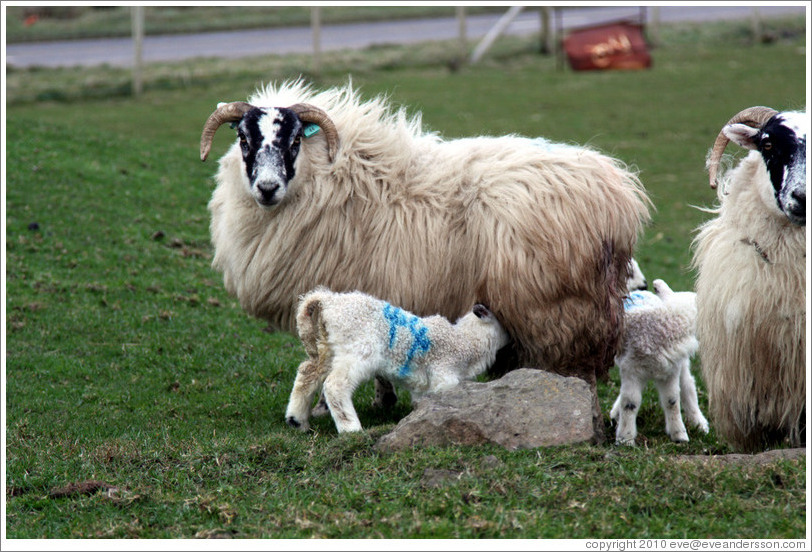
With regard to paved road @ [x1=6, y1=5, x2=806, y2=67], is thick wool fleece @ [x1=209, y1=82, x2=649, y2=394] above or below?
below

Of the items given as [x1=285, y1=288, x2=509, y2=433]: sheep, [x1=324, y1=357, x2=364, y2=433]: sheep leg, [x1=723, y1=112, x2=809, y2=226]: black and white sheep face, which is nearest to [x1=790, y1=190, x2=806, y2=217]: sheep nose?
[x1=723, y1=112, x2=809, y2=226]: black and white sheep face

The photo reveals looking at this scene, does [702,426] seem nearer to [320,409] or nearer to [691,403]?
[691,403]

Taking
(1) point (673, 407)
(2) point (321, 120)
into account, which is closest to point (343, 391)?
(2) point (321, 120)

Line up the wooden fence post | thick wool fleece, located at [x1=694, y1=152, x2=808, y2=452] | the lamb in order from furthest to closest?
the wooden fence post < the lamb < thick wool fleece, located at [x1=694, y1=152, x2=808, y2=452]

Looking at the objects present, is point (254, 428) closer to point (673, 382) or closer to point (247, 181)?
point (247, 181)

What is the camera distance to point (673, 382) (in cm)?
612

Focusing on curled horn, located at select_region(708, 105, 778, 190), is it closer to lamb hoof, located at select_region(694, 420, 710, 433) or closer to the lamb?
the lamb

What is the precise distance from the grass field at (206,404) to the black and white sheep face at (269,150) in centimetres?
148

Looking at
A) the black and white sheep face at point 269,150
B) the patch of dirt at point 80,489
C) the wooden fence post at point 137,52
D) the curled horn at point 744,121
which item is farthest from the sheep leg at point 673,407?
the wooden fence post at point 137,52

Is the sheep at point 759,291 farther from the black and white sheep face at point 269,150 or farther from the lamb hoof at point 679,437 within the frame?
the black and white sheep face at point 269,150

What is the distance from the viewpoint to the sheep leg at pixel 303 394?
→ 5.62 m

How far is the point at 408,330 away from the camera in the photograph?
5.44 meters

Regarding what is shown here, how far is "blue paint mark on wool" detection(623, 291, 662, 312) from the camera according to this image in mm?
6156

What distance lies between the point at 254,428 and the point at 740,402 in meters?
2.90
